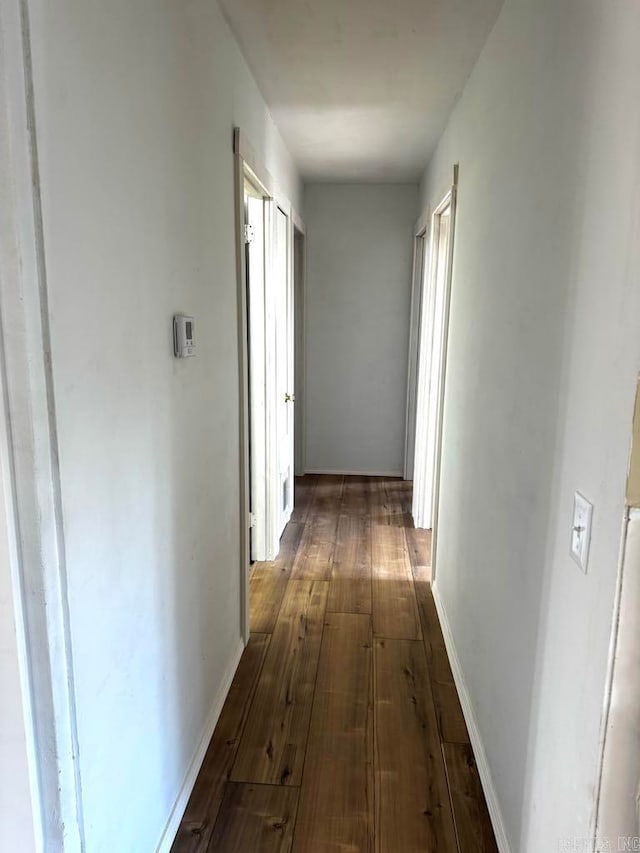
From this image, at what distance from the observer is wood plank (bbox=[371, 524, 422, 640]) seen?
2611mm

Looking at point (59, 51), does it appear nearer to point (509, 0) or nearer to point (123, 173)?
point (123, 173)

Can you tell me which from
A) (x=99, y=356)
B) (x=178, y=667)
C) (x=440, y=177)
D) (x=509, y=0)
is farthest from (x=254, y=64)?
(x=178, y=667)

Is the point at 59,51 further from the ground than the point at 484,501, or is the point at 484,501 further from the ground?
the point at 59,51

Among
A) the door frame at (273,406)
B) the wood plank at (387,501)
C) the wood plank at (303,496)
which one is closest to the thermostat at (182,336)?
the door frame at (273,406)

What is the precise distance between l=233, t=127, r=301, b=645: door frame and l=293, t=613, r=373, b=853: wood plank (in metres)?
0.45

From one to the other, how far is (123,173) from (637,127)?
36.4 inches

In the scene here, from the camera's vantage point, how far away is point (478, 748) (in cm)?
181

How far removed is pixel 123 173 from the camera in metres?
1.14

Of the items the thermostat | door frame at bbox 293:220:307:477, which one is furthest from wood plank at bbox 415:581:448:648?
door frame at bbox 293:220:307:477

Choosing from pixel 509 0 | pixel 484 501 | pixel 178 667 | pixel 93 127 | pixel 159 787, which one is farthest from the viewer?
pixel 484 501

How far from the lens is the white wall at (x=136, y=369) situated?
95 cm

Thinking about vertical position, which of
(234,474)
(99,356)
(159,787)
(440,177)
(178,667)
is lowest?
(159,787)

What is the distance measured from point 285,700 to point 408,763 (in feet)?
1.69

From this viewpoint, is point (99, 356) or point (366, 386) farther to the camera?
point (366, 386)
